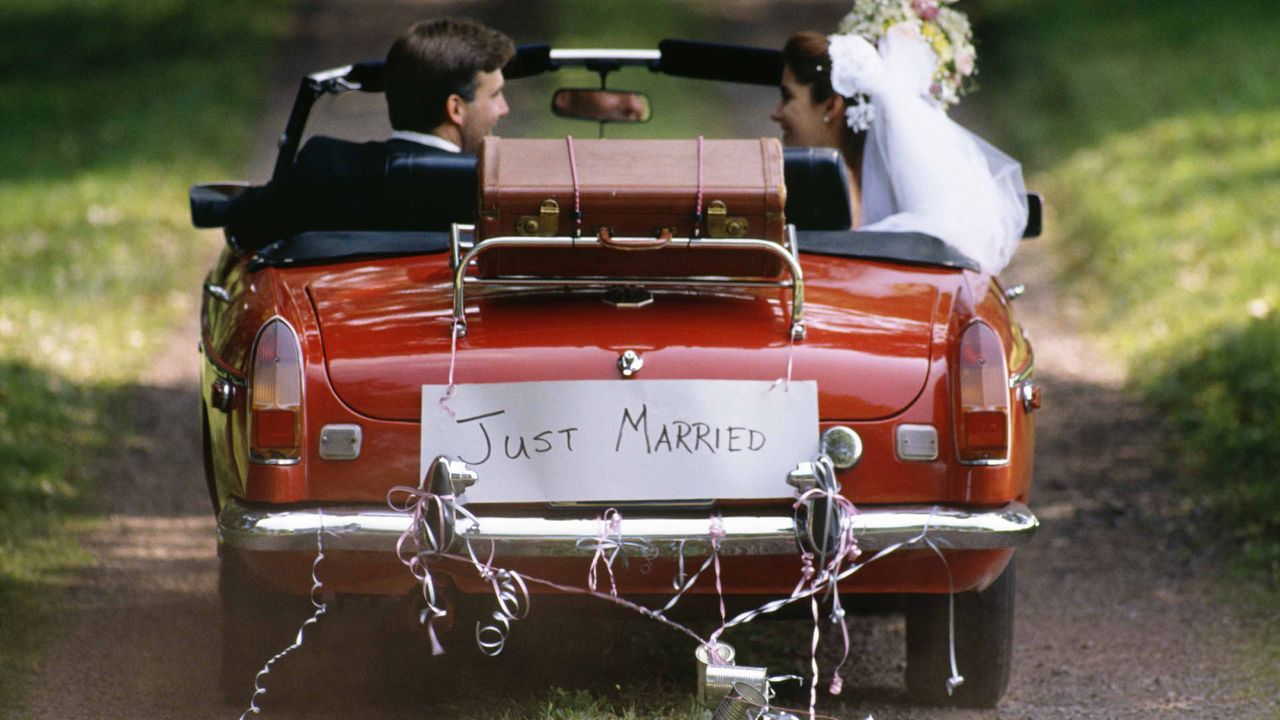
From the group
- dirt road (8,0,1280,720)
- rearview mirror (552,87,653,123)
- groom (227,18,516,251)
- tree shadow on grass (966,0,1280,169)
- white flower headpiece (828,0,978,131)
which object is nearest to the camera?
dirt road (8,0,1280,720)

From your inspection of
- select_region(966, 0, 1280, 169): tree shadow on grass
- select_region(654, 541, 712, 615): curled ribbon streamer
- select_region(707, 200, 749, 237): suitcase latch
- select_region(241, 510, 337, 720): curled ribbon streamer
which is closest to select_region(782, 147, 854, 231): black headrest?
select_region(707, 200, 749, 237): suitcase latch

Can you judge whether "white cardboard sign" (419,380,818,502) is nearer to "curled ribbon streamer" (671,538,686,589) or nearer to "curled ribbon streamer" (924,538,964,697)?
"curled ribbon streamer" (671,538,686,589)

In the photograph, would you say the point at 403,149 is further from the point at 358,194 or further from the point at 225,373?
the point at 225,373

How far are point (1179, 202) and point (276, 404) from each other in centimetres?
825

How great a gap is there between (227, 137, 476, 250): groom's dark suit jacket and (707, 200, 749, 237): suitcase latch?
942mm

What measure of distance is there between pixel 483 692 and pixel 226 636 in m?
0.71

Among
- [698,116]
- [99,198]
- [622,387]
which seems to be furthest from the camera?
[698,116]

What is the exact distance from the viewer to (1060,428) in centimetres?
770

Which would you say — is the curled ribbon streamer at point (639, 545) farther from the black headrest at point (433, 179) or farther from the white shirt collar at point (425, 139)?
the white shirt collar at point (425, 139)

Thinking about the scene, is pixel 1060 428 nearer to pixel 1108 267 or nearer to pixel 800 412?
pixel 1108 267

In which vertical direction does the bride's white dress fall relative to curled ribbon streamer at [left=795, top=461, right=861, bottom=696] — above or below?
above

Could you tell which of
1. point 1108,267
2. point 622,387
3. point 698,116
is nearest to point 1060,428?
point 1108,267

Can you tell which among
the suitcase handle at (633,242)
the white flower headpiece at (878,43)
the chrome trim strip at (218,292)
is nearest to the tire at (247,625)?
the chrome trim strip at (218,292)

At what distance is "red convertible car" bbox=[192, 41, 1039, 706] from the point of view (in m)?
3.81
